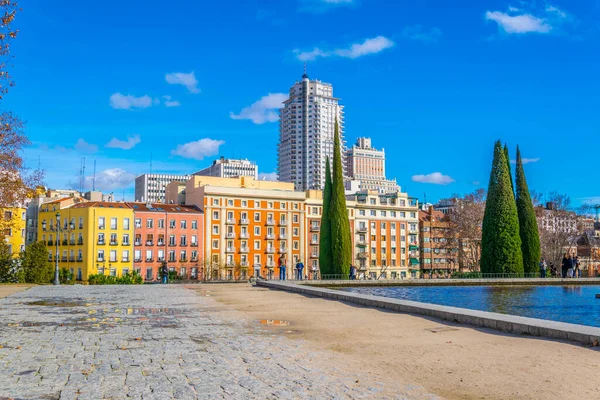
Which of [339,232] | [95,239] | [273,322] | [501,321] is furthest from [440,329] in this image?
[95,239]

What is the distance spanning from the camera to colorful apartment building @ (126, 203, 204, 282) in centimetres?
8206

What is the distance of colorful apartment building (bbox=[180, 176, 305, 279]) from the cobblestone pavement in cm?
7221

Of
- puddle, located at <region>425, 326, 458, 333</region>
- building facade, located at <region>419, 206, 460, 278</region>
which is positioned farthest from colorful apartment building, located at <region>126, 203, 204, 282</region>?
puddle, located at <region>425, 326, 458, 333</region>

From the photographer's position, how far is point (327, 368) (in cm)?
752

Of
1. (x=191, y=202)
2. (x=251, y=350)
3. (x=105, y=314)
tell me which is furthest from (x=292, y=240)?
(x=251, y=350)

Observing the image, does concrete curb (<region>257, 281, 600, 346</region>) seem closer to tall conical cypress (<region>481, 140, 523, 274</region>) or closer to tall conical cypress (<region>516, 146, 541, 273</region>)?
tall conical cypress (<region>481, 140, 523, 274</region>)

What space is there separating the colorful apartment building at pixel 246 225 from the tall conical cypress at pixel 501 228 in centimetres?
4462

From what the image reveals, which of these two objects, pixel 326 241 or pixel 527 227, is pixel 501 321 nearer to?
pixel 527 227

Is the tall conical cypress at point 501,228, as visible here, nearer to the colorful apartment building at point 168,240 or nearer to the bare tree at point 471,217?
the bare tree at point 471,217

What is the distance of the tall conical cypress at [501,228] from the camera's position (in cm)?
4338

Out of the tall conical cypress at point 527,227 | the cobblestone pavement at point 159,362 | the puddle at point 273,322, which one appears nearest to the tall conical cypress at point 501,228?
the tall conical cypress at point 527,227

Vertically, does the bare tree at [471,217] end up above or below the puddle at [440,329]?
above

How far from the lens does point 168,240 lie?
8375cm

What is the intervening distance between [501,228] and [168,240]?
52413mm
